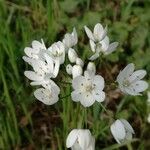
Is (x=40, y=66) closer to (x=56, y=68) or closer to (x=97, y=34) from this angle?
(x=56, y=68)

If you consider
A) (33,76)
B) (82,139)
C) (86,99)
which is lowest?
(82,139)

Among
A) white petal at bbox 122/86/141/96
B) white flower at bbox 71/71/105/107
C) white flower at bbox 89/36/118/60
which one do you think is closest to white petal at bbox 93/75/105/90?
white flower at bbox 71/71/105/107

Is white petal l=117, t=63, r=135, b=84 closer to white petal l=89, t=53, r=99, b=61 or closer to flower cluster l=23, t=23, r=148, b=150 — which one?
flower cluster l=23, t=23, r=148, b=150

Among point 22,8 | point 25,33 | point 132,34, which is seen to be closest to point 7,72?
point 25,33

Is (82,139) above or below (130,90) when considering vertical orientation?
below

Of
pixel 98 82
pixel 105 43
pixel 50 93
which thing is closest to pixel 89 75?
pixel 98 82

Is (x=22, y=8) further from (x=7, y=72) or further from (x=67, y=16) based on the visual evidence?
(x=7, y=72)
